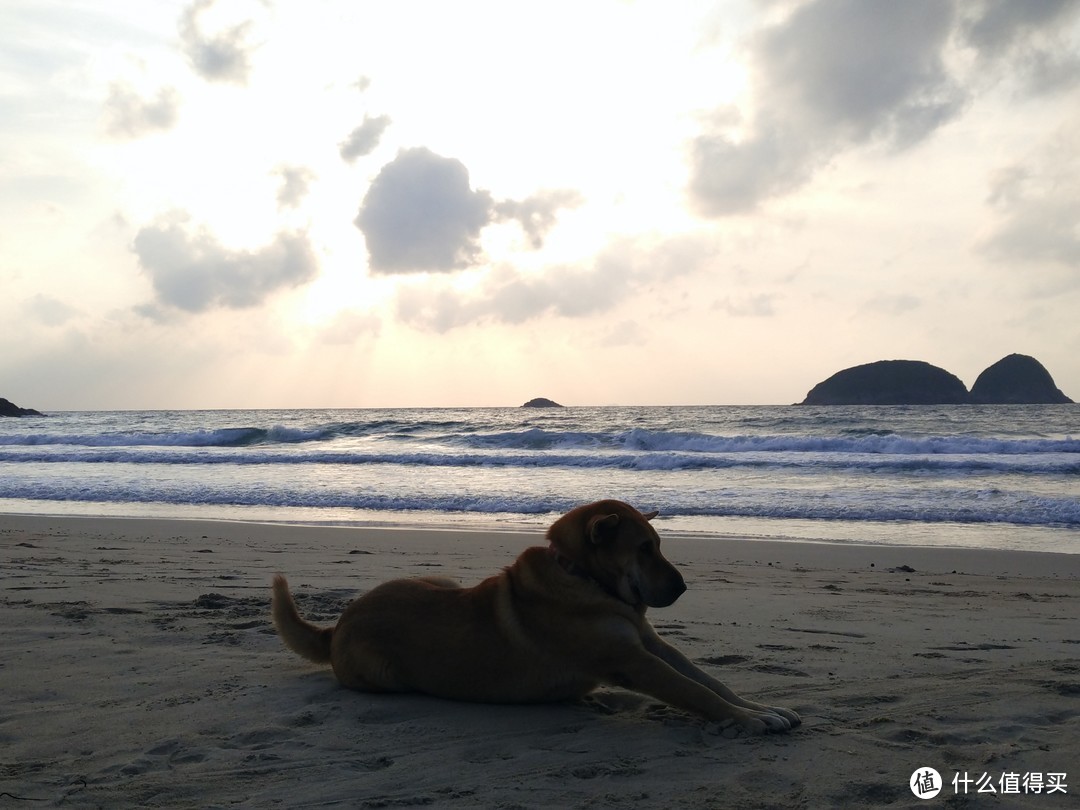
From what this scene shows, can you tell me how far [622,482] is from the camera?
18.7 m

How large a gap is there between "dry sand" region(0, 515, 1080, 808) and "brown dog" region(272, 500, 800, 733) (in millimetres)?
111

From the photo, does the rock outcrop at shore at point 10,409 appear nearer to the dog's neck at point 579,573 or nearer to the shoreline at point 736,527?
the shoreline at point 736,527

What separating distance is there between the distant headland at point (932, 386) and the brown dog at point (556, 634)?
3560 inches

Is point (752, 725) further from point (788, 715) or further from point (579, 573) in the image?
point (579, 573)

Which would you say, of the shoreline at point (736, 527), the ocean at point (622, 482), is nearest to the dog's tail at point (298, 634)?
the shoreline at point (736, 527)

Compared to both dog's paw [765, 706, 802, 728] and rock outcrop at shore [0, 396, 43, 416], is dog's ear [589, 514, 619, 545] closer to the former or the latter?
dog's paw [765, 706, 802, 728]

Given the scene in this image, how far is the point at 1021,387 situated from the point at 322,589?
103765 millimetres

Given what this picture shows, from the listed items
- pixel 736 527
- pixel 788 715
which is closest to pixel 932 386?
pixel 736 527

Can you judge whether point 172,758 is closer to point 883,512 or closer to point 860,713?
point 860,713

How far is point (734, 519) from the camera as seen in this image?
43.7ft

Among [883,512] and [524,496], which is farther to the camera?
[524,496]

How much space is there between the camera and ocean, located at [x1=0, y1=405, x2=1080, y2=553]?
1293 centimetres

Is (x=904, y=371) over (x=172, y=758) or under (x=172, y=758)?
over

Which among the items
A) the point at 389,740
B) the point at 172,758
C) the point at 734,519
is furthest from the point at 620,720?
the point at 734,519
